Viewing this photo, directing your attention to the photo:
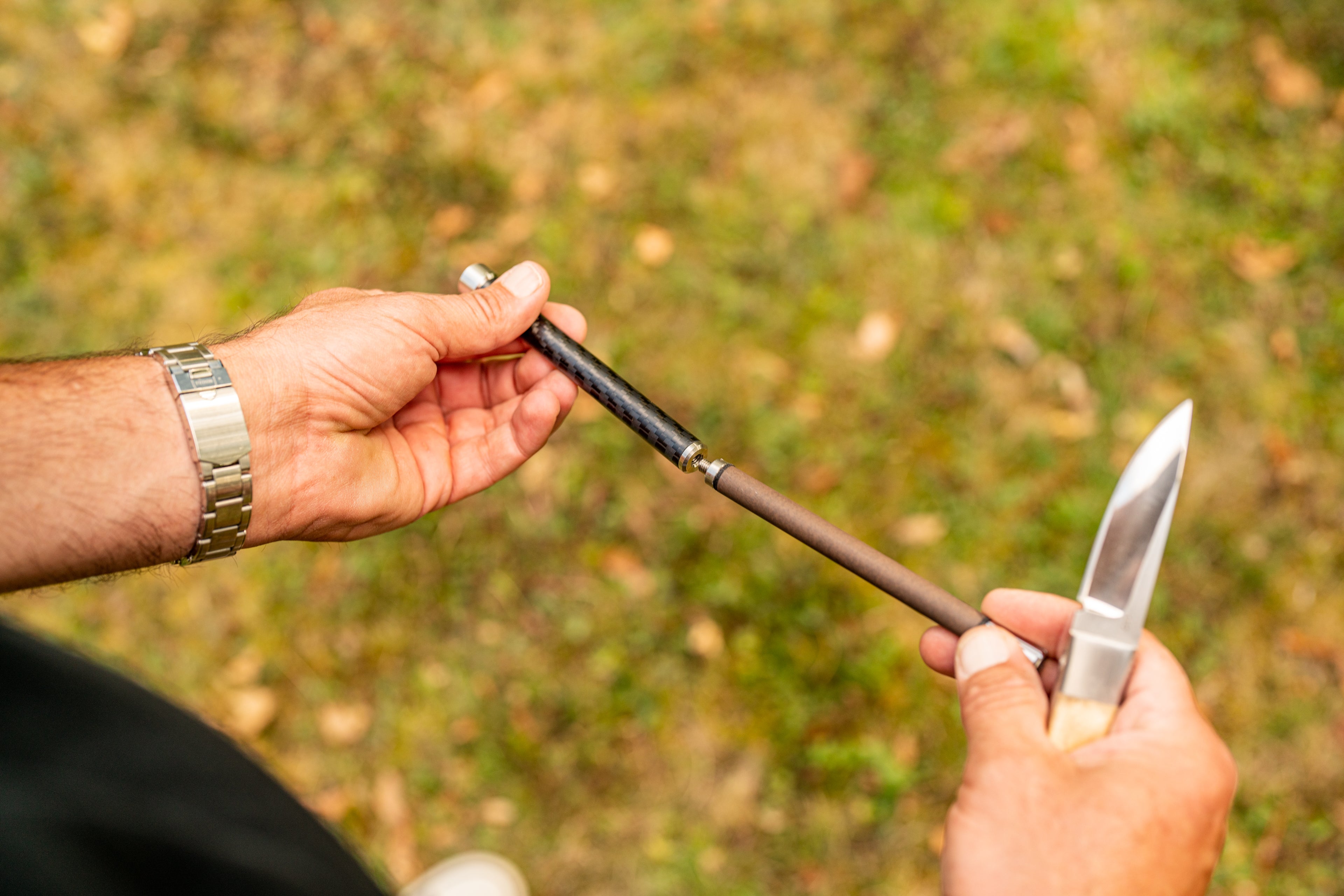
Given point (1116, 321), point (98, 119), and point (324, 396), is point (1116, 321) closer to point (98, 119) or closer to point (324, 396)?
point (324, 396)

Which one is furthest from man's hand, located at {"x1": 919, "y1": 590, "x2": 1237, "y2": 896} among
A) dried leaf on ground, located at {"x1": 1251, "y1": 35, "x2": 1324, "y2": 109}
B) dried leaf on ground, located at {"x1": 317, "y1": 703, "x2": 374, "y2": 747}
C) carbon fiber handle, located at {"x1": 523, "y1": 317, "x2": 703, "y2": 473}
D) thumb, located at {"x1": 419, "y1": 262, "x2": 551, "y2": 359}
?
dried leaf on ground, located at {"x1": 1251, "y1": 35, "x2": 1324, "y2": 109}

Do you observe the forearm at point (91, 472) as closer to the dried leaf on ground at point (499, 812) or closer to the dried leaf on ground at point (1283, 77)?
the dried leaf on ground at point (499, 812)

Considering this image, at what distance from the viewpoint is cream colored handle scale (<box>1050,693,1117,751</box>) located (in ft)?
7.29

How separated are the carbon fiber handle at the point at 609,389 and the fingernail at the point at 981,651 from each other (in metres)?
0.94

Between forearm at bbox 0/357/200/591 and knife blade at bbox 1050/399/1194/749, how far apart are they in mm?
2520

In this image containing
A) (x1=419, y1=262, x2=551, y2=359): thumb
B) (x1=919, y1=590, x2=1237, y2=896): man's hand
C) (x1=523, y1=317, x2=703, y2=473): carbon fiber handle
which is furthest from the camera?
(x1=419, y1=262, x2=551, y2=359): thumb

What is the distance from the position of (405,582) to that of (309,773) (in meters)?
0.98

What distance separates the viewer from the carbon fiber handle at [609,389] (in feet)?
8.09

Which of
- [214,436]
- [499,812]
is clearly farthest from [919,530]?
[214,436]

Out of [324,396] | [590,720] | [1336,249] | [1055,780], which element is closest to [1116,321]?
[1336,249]

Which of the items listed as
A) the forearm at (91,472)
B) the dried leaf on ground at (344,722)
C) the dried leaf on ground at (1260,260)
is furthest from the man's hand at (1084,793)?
the dried leaf on ground at (1260,260)

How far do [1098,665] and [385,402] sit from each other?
229 cm

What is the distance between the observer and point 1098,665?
7.34ft

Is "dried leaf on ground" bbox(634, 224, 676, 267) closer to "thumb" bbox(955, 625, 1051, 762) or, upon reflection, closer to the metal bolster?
"thumb" bbox(955, 625, 1051, 762)
